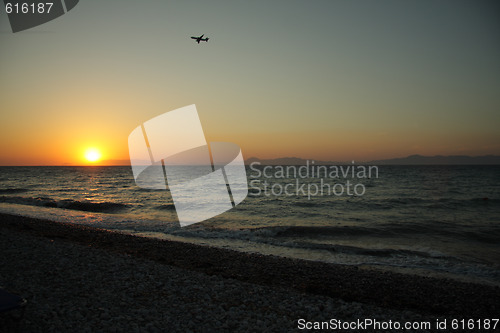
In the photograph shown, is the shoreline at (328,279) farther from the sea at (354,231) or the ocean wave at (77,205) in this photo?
the ocean wave at (77,205)

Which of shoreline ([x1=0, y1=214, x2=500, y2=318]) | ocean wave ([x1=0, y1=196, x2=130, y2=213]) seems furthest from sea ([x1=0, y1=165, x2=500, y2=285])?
shoreline ([x1=0, y1=214, x2=500, y2=318])

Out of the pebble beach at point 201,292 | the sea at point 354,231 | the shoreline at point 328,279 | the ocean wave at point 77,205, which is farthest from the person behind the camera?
the ocean wave at point 77,205

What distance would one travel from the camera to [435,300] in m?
7.23

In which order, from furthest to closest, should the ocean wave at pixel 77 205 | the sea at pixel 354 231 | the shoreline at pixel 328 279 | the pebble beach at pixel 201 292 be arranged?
the ocean wave at pixel 77 205 < the sea at pixel 354 231 < the shoreline at pixel 328 279 < the pebble beach at pixel 201 292

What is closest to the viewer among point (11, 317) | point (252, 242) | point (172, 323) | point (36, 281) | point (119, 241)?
point (11, 317)

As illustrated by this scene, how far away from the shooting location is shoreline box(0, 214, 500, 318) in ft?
23.1

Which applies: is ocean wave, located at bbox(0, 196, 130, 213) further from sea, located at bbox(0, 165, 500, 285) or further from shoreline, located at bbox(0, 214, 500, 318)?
shoreline, located at bbox(0, 214, 500, 318)

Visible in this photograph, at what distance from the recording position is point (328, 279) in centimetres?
842

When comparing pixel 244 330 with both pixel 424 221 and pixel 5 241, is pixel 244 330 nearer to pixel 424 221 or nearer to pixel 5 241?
pixel 5 241

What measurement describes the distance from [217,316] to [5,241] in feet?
32.6

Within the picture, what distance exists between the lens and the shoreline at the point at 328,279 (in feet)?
23.1

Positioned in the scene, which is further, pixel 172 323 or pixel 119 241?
pixel 119 241

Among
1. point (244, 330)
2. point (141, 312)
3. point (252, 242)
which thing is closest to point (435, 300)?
point (244, 330)

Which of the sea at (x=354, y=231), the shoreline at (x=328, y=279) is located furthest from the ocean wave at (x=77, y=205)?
the shoreline at (x=328, y=279)
